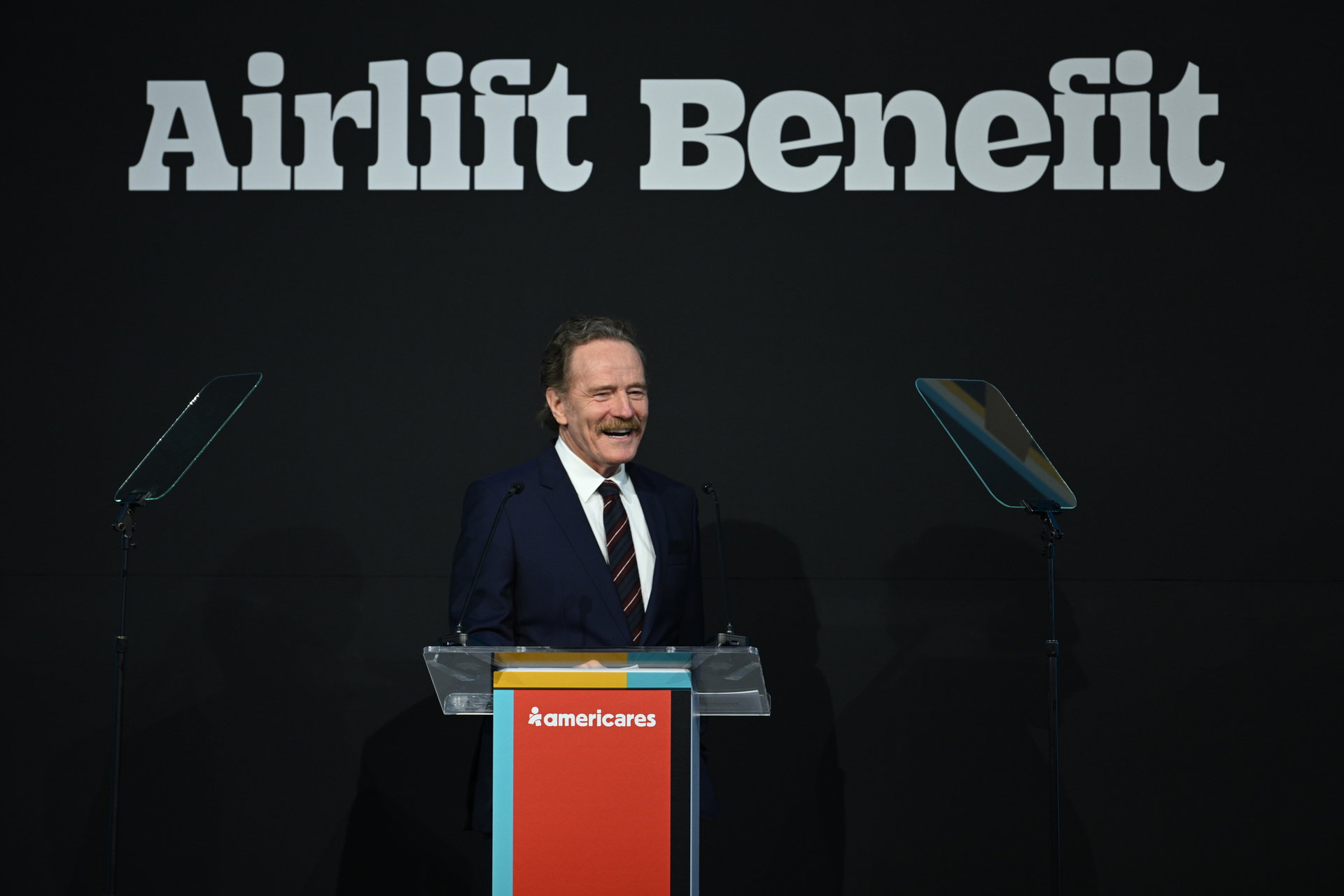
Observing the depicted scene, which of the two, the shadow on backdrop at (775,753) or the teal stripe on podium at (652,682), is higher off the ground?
the teal stripe on podium at (652,682)

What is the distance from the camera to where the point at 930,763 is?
12.8ft

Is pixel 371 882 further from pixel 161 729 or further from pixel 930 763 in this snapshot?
pixel 930 763

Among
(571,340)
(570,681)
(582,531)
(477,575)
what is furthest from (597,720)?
(571,340)

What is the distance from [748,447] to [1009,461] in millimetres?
945

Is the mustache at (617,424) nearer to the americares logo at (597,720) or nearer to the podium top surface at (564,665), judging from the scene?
the podium top surface at (564,665)

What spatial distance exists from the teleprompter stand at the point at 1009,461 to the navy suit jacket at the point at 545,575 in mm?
954

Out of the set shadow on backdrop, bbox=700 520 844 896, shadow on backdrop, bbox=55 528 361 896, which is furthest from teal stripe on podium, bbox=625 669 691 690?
shadow on backdrop, bbox=55 528 361 896

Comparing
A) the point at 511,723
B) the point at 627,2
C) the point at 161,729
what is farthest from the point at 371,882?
the point at 627,2

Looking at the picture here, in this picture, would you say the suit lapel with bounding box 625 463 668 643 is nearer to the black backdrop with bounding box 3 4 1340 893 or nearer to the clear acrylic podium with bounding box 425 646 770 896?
the clear acrylic podium with bounding box 425 646 770 896

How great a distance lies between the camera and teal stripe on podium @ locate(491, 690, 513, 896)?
2107 mm

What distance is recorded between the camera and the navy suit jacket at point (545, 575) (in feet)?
8.86

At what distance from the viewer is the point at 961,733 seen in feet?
12.9

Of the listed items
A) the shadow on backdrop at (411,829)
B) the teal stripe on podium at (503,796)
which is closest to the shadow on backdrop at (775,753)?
the shadow on backdrop at (411,829)

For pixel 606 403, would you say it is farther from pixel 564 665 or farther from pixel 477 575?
pixel 564 665
